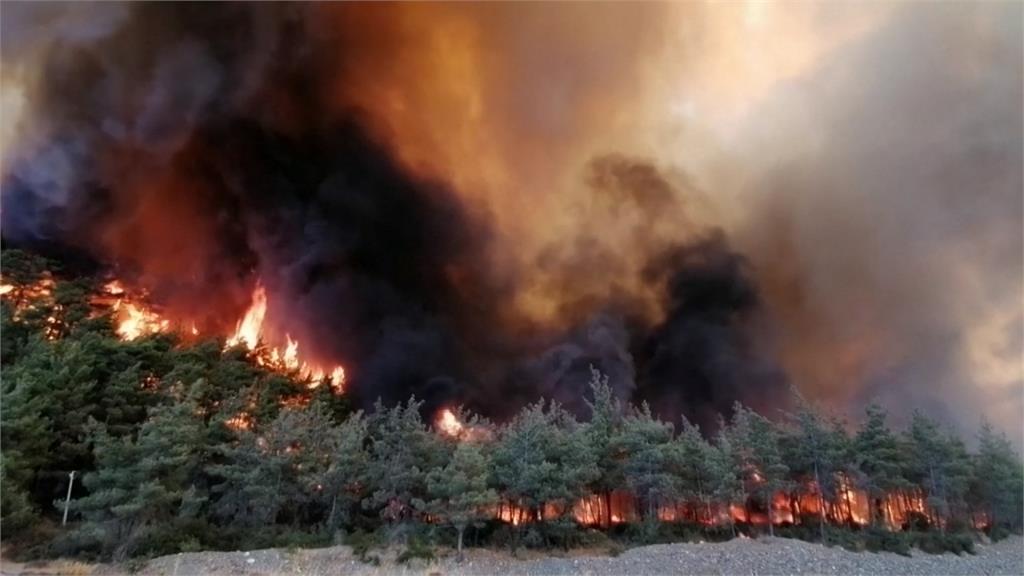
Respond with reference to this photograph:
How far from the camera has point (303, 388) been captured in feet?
150

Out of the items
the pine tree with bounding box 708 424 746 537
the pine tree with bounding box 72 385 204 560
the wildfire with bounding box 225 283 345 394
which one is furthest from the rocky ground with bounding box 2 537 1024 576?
the wildfire with bounding box 225 283 345 394

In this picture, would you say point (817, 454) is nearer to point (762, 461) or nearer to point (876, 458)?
point (876, 458)

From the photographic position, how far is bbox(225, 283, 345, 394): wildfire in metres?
49.4

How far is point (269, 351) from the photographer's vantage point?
169ft

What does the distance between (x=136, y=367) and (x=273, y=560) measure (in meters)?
14.2

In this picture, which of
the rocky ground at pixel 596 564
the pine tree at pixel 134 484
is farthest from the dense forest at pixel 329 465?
the rocky ground at pixel 596 564

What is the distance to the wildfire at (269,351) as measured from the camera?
49406 mm

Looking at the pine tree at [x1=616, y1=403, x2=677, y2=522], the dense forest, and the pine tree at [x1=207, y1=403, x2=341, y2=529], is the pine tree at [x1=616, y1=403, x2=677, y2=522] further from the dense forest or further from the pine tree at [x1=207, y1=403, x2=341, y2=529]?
the pine tree at [x1=207, y1=403, x2=341, y2=529]

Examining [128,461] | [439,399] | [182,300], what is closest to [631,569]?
[128,461]

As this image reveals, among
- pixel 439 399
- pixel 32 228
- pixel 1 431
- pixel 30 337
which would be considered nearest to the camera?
pixel 1 431

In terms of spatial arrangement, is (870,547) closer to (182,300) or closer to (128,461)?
(128,461)

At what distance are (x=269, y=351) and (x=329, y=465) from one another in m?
21.5

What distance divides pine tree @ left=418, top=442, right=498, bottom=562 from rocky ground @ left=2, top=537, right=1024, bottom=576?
1.90 metres

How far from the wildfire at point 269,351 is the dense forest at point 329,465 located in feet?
7.59
